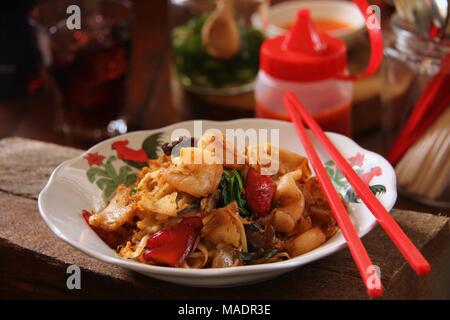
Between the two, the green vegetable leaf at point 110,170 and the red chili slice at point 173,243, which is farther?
the green vegetable leaf at point 110,170

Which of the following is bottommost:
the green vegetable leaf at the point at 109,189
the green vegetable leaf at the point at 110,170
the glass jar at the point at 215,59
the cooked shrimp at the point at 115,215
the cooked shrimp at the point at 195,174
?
the glass jar at the point at 215,59

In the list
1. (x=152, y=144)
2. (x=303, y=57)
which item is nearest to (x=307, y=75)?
(x=303, y=57)

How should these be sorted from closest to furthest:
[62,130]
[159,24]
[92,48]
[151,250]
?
[151,250]
[92,48]
[62,130]
[159,24]

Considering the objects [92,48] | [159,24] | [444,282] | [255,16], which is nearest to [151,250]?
[444,282]

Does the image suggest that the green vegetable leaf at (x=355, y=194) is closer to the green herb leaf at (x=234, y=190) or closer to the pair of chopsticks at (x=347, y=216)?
the pair of chopsticks at (x=347, y=216)

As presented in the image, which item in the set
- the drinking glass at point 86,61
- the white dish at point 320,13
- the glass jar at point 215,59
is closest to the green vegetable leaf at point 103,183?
the drinking glass at point 86,61
